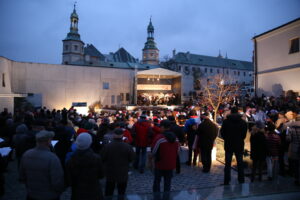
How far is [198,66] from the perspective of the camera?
6419 cm

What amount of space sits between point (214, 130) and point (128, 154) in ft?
10.3

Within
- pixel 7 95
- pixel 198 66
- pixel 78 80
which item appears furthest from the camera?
pixel 198 66

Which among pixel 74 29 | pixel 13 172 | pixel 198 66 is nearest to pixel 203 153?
pixel 13 172

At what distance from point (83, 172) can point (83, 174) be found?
24 millimetres

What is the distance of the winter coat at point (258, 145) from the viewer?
4.73 meters

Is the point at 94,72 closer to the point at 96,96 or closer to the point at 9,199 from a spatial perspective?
the point at 96,96

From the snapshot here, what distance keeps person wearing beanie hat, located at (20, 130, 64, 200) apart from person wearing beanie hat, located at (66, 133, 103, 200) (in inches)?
5.2

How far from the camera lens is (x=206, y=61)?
219ft

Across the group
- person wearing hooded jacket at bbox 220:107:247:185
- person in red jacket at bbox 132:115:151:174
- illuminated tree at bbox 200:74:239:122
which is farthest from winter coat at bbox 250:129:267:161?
illuminated tree at bbox 200:74:239:122

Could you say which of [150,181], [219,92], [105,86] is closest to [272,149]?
[150,181]

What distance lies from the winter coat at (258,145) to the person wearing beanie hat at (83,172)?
156 inches

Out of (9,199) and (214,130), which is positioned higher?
(214,130)

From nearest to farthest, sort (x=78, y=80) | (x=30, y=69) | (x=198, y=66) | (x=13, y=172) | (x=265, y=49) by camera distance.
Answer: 1. (x=13, y=172)
2. (x=265, y=49)
3. (x=30, y=69)
4. (x=78, y=80)
5. (x=198, y=66)

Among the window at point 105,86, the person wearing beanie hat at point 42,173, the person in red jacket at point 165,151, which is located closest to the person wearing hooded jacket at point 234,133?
the person in red jacket at point 165,151
